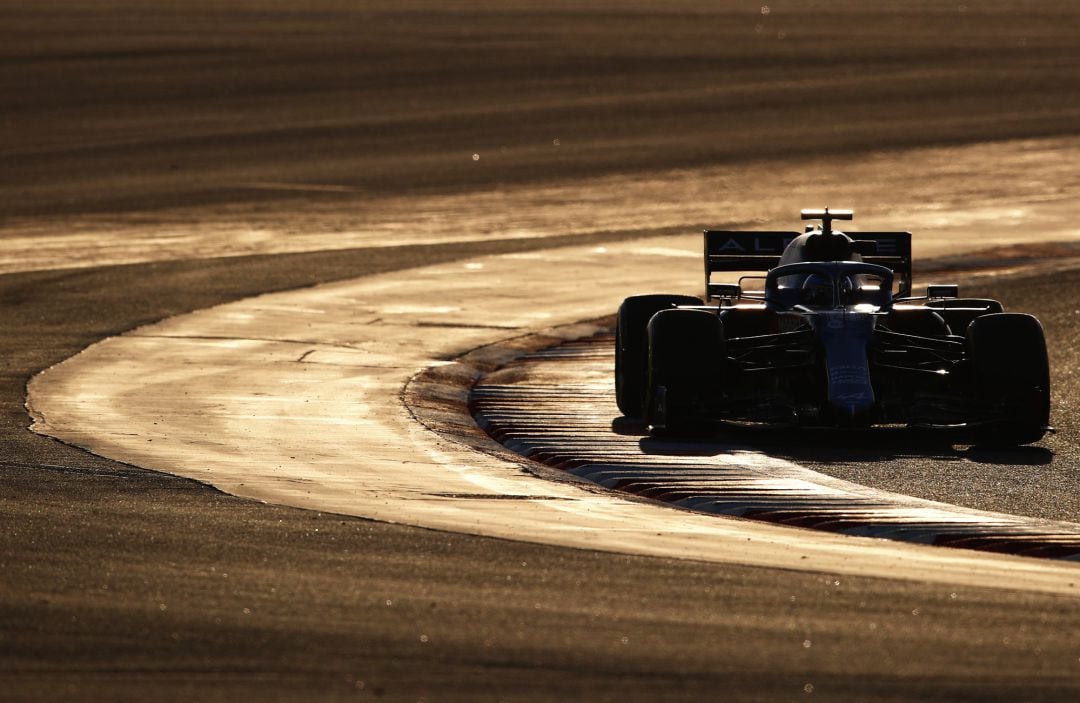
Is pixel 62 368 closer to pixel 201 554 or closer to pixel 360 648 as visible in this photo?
pixel 201 554

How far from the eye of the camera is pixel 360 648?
6.00 m

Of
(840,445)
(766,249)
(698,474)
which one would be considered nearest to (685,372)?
(840,445)

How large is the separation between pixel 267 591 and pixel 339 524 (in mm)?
1545

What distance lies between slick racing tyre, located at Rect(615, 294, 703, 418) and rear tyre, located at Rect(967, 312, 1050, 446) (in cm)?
205

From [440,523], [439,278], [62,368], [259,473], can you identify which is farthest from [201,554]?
[439,278]

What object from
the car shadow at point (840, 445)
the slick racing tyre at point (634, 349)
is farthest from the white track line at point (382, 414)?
the slick racing tyre at point (634, 349)

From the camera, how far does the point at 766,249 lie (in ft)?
46.5

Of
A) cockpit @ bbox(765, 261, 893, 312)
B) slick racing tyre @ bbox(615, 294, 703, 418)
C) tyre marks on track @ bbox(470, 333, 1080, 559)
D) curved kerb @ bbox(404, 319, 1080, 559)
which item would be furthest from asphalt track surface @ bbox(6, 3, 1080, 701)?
slick racing tyre @ bbox(615, 294, 703, 418)

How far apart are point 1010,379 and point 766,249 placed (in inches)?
116

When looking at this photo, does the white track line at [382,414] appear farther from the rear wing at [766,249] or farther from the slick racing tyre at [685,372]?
the rear wing at [766,249]

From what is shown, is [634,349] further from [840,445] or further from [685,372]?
[840,445]

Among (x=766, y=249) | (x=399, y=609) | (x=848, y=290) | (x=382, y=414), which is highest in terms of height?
(x=766, y=249)

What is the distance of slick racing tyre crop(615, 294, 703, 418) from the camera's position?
1273cm

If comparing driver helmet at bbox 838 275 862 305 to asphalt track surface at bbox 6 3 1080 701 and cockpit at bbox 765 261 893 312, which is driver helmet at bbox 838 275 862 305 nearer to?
cockpit at bbox 765 261 893 312
